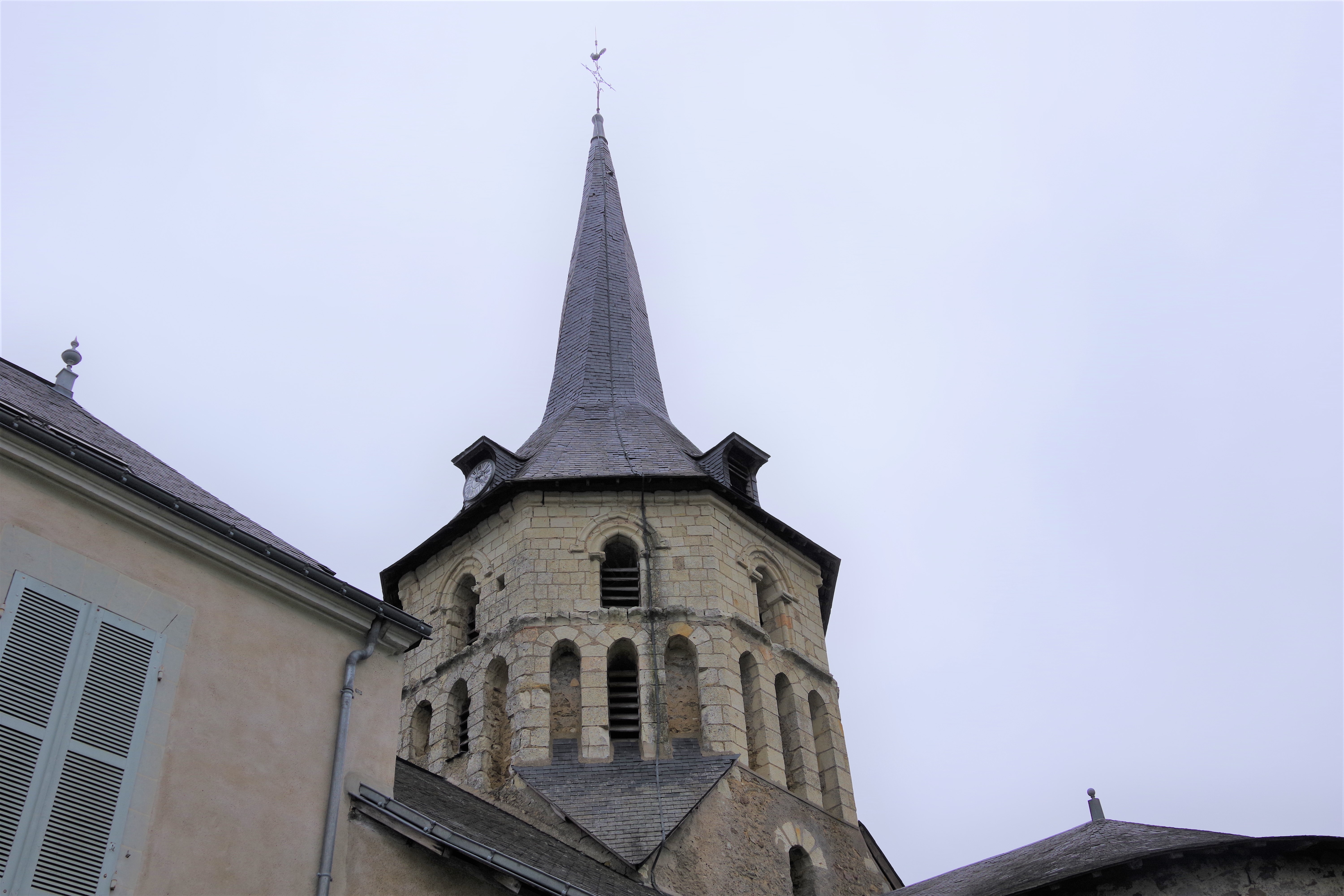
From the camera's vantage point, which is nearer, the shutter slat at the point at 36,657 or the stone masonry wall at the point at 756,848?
the shutter slat at the point at 36,657

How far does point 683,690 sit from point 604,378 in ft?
23.2

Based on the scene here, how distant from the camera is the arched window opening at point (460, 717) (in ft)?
51.5

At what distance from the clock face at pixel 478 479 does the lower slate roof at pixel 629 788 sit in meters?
4.45

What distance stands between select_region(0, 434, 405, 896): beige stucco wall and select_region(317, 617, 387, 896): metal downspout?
0.13 feet

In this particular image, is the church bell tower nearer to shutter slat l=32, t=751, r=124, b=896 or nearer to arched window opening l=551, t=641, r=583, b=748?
arched window opening l=551, t=641, r=583, b=748

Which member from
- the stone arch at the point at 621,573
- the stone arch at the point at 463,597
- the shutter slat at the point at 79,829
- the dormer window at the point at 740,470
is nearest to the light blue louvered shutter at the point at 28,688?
the shutter slat at the point at 79,829

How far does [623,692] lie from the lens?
15484 mm

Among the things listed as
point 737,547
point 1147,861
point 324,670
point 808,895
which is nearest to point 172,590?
point 324,670

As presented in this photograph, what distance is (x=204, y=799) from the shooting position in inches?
280

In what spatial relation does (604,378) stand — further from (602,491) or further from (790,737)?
(790,737)

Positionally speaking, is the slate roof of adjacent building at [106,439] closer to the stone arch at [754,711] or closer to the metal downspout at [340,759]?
the metal downspout at [340,759]

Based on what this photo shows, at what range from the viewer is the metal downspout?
292 inches

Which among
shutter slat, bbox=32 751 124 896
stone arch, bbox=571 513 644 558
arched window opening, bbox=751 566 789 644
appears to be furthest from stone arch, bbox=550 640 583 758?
shutter slat, bbox=32 751 124 896

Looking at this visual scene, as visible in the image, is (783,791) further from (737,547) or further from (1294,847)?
(1294,847)
